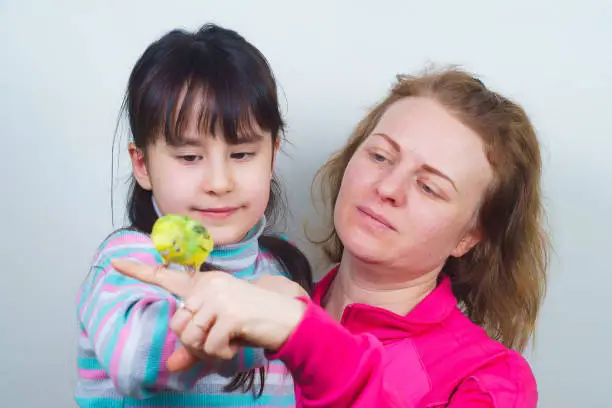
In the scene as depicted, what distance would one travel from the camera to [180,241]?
0.82 meters

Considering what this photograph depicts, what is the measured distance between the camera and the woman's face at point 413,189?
1302 millimetres

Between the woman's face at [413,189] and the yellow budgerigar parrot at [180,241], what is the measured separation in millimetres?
510

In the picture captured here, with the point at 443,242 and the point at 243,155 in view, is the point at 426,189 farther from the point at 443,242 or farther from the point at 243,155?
the point at 243,155

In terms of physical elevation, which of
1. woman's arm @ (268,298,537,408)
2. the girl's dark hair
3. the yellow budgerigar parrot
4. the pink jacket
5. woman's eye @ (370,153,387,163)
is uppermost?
the girl's dark hair

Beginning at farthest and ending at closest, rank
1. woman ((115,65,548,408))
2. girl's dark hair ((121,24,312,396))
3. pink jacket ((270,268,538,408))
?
woman ((115,65,548,408))
girl's dark hair ((121,24,312,396))
pink jacket ((270,268,538,408))

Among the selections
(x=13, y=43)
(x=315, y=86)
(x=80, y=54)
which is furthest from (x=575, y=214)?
(x=13, y=43)

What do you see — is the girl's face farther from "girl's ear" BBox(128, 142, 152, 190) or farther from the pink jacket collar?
the pink jacket collar

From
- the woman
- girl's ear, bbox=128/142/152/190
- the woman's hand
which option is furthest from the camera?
the woman

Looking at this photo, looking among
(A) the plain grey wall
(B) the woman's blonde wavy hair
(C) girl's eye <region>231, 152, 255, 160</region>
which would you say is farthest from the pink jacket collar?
(A) the plain grey wall

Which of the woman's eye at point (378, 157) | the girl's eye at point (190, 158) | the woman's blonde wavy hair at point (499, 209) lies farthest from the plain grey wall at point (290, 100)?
the girl's eye at point (190, 158)

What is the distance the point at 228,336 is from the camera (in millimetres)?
802

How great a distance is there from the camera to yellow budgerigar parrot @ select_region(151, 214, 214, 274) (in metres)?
0.82

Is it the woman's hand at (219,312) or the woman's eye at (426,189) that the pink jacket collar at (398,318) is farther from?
the woman's hand at (219,312)

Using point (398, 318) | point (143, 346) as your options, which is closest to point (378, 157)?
point (398, 318)
